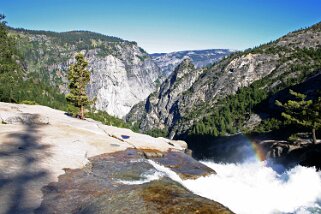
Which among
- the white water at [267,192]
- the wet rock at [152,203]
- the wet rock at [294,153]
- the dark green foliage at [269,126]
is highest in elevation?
the wet rock at [152,203]

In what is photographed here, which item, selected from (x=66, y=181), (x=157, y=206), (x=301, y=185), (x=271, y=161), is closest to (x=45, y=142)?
(x=66, y=181)

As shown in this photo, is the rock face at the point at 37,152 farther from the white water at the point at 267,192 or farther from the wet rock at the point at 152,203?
the white water at the point at 267,192

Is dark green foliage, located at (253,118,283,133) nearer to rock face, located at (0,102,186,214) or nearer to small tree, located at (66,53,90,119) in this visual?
small tree, located at (66,53,90,119)

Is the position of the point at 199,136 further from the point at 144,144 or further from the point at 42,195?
the point at 42,195

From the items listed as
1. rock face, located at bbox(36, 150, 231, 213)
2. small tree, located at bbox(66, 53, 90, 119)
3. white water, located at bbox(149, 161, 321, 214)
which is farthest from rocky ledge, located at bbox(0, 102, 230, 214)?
small tree, located at bbox(66, 53, 90, 119)

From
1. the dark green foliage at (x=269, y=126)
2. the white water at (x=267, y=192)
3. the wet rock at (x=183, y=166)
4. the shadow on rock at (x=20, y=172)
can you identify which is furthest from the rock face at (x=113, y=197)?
the dark green foliage at (x=269, y=126)

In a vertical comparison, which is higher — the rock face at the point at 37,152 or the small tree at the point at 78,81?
the small tree at the point at 78,81
